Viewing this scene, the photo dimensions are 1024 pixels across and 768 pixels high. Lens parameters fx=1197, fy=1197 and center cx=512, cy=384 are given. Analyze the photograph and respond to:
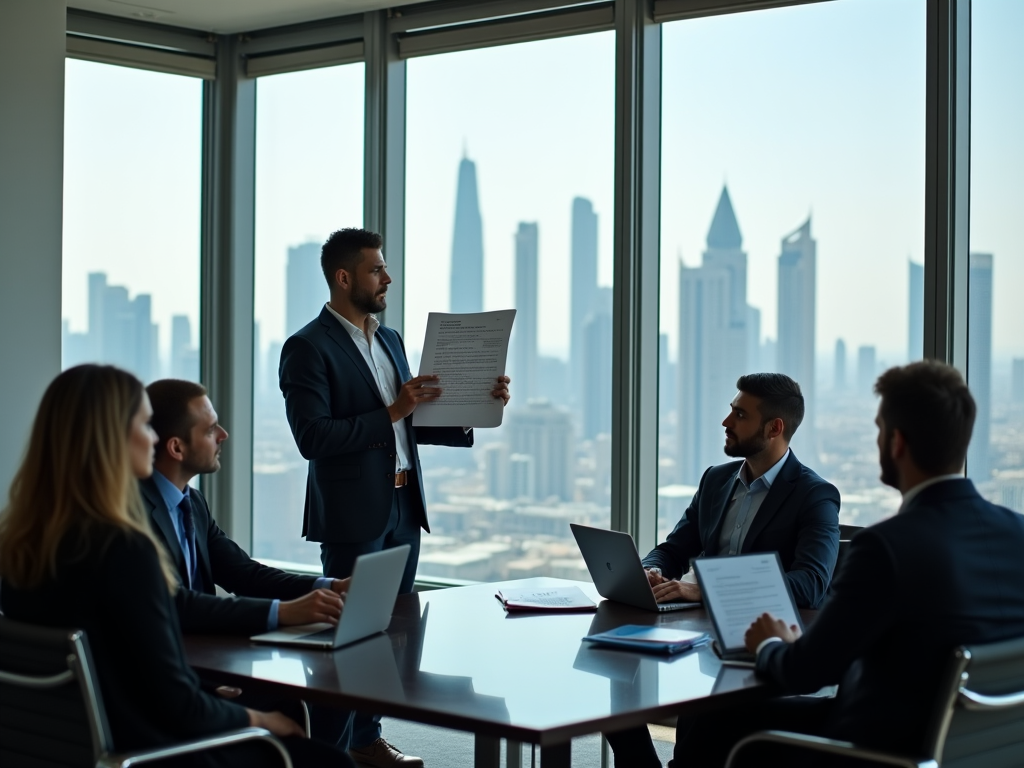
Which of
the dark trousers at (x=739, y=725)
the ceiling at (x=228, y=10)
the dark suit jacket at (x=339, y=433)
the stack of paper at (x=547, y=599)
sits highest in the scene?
the ceiling at (x=228, y=10)

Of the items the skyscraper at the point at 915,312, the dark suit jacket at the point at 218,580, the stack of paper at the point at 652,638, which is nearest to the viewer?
the stack of paper at the point at 652,638

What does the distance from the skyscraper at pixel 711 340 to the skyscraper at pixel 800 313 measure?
17 cm

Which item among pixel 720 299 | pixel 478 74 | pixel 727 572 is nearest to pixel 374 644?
pixel 727 572

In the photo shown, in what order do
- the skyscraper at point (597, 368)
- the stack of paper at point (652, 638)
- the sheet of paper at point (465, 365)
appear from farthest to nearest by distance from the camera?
1. the skyscraper at point (597, 368)
2. the sheet of paper at point (465, 365)
3. the stack of paper at point (652, 638)

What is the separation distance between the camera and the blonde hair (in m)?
2.23

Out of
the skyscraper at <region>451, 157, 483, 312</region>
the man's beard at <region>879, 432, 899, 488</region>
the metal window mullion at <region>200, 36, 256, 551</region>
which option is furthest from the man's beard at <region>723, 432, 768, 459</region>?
the metal window mullion at <region>200, 36, 256, 551</region>

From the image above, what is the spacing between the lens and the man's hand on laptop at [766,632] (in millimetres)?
2600

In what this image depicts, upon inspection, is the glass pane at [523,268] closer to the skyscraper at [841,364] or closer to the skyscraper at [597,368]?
the skyscraper at [597,368]

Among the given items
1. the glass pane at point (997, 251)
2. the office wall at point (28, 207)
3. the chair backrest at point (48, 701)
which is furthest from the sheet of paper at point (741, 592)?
the office wall at point (28, 207)

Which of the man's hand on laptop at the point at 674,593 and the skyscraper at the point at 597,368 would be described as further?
the skyscraper at the point at 597,368

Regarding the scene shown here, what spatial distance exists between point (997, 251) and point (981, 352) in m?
0.38

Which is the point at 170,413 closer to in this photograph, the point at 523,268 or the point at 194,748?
the point at 194,748

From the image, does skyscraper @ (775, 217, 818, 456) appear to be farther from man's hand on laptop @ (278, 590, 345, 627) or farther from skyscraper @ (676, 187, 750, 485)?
man's hand on laptop @ (278, 590, 345, 627)

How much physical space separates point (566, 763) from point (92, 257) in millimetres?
4404
